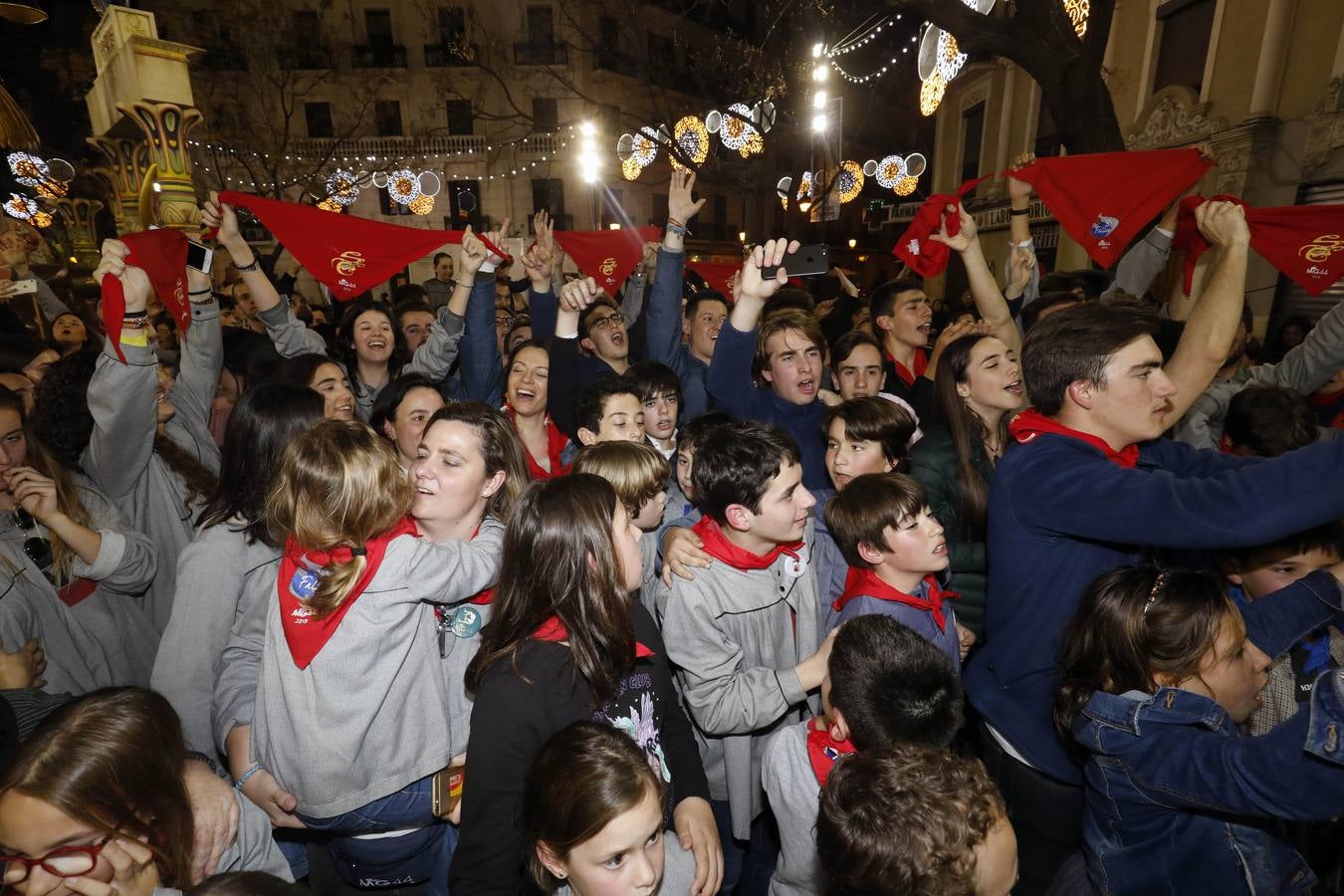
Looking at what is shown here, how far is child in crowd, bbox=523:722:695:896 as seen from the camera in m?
1.54

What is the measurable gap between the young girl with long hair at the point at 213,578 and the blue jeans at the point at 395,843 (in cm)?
61

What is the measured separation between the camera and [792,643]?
8.60ft

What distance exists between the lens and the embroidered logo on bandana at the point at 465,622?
85.8 inches

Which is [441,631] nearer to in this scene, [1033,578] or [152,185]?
[1033,578]

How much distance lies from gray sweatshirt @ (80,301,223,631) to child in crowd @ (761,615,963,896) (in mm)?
2818

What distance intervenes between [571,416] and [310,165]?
29.0m

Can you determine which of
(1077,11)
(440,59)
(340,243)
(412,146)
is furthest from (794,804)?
(440,59)

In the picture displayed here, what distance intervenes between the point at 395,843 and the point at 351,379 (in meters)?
3.70

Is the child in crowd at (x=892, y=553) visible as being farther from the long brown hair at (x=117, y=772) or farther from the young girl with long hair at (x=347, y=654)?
the long brown hair at (x=117, y=772)

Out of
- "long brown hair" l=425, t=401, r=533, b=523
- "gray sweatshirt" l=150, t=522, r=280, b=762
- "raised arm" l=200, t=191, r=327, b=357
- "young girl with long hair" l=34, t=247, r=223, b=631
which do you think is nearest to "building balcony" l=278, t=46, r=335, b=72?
"raised arm" l=200, t=191, r=327, b=357

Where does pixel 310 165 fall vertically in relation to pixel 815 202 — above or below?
above

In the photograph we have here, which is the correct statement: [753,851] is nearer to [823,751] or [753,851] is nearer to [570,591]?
[823,751]

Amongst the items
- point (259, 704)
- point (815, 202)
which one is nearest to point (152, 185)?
point (259, 704)

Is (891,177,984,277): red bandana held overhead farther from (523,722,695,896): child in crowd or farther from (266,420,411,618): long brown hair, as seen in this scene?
(523,722,695,896): child in crowd
